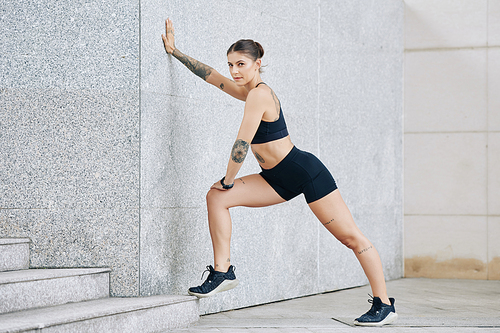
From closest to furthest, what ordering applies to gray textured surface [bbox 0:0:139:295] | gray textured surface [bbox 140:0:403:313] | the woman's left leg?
the woman's left leg, gray textured surface [bbox 0:0:139:295], gray textured surface [bbox 140:0:403:313]

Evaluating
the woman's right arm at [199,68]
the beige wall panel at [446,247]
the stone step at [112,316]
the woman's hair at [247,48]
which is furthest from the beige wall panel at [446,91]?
the stone step at [112,316]

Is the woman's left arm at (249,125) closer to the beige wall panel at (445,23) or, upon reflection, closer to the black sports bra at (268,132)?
the black sports bra at (268,132)

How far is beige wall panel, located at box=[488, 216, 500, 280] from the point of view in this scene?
7.36 m

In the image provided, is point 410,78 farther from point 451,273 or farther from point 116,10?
point 116,10

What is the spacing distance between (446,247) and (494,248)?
1.96 feet

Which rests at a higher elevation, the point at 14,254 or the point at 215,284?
the point at 14,254

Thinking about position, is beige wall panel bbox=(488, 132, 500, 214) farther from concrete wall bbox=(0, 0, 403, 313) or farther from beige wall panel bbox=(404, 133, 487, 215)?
concrete wall bbox=(0, 0, 403, 313)

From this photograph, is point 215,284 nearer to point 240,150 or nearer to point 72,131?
point 240,150

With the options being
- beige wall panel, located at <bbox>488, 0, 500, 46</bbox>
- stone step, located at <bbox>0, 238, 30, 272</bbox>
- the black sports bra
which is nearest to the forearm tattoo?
the black sports bra

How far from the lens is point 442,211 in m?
7.54

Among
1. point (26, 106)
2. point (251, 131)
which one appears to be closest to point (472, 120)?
point (251, 131)

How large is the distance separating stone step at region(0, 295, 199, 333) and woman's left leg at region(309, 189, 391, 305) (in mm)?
1193

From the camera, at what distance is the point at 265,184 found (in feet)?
14.2

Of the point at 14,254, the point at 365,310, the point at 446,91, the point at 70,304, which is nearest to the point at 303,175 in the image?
the point at 365,310
